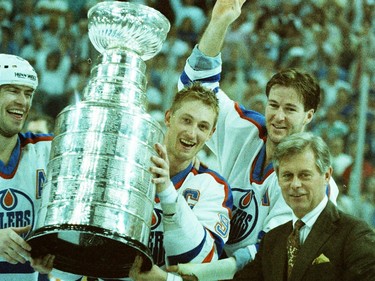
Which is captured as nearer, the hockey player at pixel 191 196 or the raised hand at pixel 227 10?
the hockey player at pixel 191 196

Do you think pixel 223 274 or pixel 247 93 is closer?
pixel 223 274

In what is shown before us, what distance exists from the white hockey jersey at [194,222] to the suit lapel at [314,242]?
374mm

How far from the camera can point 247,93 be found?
6.88 metres

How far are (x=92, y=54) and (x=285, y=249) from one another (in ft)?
14.3

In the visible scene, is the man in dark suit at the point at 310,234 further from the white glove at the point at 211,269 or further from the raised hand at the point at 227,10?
the raised hand at the point at 227,10

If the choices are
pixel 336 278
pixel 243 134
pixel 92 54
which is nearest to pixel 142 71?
pixel 243 134

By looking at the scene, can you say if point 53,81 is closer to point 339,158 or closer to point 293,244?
point 339,158

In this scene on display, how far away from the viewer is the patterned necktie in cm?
268

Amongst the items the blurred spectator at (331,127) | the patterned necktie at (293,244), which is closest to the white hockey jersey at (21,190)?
the patterned necktie at (293,244)

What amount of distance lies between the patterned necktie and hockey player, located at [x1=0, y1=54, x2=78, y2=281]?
104 centimetres

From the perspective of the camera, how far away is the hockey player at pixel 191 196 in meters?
2.73

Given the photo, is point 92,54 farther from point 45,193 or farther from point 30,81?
point 45,193

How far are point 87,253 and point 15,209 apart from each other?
0.59 meters

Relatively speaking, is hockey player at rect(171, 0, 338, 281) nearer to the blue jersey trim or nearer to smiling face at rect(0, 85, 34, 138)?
the blue jersey trim
